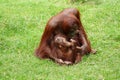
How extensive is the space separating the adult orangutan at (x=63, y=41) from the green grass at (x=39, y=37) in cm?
14

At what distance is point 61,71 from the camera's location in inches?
225

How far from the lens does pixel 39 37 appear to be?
750 cm

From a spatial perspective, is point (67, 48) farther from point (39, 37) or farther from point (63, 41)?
point (39, 37)

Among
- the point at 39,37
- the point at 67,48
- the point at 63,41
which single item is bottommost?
the point at 39,37

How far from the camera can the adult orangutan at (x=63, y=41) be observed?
612 centimetres

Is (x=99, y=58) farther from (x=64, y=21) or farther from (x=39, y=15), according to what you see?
(x=39, y=15)

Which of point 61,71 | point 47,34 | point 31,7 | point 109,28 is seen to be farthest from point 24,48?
point 31,7

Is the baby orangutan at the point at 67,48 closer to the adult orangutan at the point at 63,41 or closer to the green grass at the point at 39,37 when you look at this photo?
the adult orangutan at the point at 63,41

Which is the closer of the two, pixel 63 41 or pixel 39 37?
pixel 63 41

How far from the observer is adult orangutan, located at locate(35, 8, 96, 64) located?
6.12 metres

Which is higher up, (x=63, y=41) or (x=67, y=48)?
(x=63, y=41)

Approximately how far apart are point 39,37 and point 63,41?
148 cm

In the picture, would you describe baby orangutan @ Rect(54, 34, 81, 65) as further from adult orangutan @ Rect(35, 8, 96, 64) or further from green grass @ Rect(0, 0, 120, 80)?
green grass @ Rect(0, 0, 120, 80)

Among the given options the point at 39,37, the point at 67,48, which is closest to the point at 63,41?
the point at 67,48
